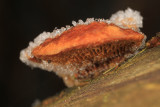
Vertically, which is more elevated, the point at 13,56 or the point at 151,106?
the point at 13,56

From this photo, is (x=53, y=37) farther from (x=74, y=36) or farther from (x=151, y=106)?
(x=151, y=106)

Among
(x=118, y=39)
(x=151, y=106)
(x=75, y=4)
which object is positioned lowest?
(x=151, y=106)

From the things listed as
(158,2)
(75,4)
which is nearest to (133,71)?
(158,2)

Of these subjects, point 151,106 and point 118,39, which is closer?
point 151,106

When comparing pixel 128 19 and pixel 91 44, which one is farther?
pixel 128 19

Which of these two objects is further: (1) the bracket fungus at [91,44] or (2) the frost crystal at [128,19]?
(2) the frost crystal at [128,19]

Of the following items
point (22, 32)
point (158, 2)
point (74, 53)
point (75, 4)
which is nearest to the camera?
point (74, 53)

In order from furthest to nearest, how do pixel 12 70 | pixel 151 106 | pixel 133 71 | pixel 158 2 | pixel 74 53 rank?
1. pixel 12 70
2. pixel 158 2
3. pixel 74 53
4. pixel 133 71
5. pixel 151 106

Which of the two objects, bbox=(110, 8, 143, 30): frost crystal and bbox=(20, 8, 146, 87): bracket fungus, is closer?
bbox=(20, 8, 146, 87): bracket fungus
